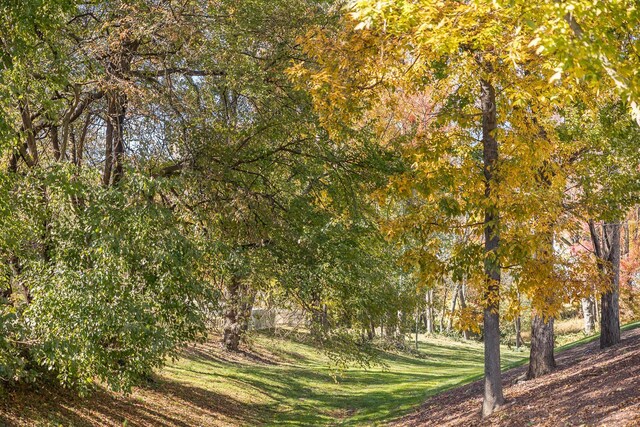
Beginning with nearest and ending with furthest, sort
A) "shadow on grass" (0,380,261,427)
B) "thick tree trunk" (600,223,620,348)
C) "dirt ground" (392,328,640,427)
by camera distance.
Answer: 1. "dirt ground" (392,328,640,427)
2. "shadow on grass" (0,380,261,427)
3. "thick tree trunk" (600,223,620,348)

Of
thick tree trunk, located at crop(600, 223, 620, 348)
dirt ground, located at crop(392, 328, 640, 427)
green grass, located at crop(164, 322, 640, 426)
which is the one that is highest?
thick tree trunk, located at crop(600, 223, 620, 348)

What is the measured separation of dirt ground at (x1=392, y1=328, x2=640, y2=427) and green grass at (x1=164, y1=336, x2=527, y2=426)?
2283 mm

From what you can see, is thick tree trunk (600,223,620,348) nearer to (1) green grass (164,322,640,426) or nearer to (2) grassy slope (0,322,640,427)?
(1) green grass (164,322,640,426)

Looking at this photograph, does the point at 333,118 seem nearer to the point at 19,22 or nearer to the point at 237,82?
the point at 237,82

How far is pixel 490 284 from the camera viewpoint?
11.5 meters

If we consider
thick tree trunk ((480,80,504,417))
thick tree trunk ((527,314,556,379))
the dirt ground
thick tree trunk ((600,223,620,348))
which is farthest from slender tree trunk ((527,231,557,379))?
thick tree trunk ((480,80,504,417))

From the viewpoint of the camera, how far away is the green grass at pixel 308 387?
1875 cm

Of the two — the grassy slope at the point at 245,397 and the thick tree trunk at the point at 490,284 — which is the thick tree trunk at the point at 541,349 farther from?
the thick tree trunk at the point at 490,284

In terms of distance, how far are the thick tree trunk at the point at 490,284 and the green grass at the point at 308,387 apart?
470cm

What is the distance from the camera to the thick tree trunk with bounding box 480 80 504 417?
11461 mm

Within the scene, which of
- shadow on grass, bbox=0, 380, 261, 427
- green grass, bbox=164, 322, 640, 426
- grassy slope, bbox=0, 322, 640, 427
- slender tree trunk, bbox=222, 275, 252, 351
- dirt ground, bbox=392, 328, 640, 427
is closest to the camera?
dirt ground, bbox=392, 328, 640, 427

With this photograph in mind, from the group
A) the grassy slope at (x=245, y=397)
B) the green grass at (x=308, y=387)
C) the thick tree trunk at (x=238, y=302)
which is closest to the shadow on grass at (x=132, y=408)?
the grassy slope at (x=245, y=397)

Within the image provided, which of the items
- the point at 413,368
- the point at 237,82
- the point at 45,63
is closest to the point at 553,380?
the point at 237,82

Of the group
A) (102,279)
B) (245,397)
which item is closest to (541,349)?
(245,397)
